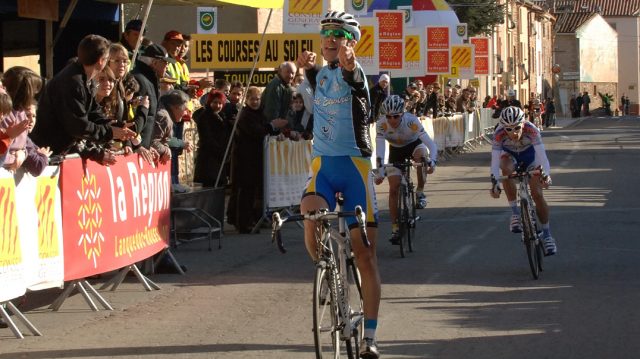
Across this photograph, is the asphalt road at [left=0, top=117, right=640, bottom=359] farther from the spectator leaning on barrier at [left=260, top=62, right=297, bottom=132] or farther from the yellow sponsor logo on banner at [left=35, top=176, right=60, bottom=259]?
the spectator leaning on barrier at [left=260, top=62, right=297, bottom=132]

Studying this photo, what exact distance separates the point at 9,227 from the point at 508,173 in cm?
627

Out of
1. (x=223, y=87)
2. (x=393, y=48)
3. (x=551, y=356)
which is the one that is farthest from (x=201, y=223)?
(x=393, y=48)

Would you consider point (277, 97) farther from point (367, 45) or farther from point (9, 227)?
point (9, 227)

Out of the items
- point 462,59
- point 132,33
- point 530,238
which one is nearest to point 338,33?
point 530,238

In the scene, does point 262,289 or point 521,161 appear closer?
point 262,289

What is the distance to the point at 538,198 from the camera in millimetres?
13531

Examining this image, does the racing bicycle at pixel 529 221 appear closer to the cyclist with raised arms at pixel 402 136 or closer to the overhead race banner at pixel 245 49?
the cyclist with raised arms at pixel 402 136

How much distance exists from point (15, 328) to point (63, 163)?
1397 mm

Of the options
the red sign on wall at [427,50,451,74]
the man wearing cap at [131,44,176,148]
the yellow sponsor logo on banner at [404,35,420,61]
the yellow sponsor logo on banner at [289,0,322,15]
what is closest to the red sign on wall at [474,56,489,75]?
the red sign on wall at [427,50,451,74]

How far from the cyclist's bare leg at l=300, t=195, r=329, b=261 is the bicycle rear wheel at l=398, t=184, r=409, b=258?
263 inches

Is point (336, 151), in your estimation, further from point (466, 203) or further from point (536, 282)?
point (466, 203)

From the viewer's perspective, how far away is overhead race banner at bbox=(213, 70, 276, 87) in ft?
78.3

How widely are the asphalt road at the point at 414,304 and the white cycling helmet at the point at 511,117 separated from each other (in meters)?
1.47

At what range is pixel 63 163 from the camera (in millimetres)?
9945
